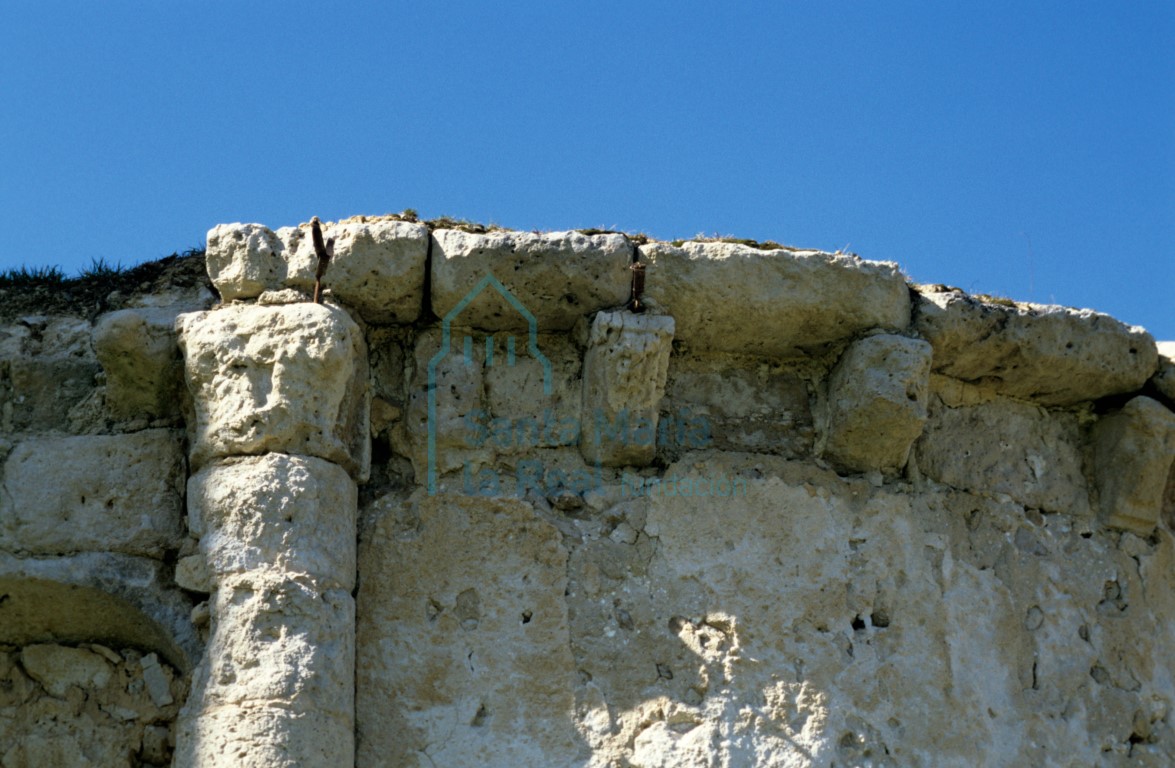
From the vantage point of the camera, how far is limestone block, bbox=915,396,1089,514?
5.92m

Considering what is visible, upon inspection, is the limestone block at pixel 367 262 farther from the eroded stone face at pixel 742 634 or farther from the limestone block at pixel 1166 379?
the limestone block at pixel 1166 379

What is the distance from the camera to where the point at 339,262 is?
5410mm

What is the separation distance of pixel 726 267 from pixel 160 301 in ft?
6.60

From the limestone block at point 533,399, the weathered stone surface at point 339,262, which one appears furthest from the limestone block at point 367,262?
the limestone block at point 533,399

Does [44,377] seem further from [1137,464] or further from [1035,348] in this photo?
[1137,464]

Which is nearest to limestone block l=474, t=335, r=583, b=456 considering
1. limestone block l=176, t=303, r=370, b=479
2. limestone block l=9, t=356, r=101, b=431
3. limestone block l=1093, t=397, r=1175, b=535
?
limestone block l=176, t=303, r=370, b=479

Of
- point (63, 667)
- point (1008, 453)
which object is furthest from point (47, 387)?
point (1008, 453)

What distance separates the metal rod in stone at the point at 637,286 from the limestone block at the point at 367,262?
2.37ft

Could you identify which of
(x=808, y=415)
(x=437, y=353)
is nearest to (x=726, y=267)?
(x=808, y=415)

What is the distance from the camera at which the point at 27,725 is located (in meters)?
5.36

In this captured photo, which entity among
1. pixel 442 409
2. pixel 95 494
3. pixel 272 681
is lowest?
pixel 272 681

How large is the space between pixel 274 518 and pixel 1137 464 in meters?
3.28

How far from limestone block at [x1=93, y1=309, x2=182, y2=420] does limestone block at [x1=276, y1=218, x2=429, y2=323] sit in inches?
18.4

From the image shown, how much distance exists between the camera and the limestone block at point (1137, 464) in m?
6.09
